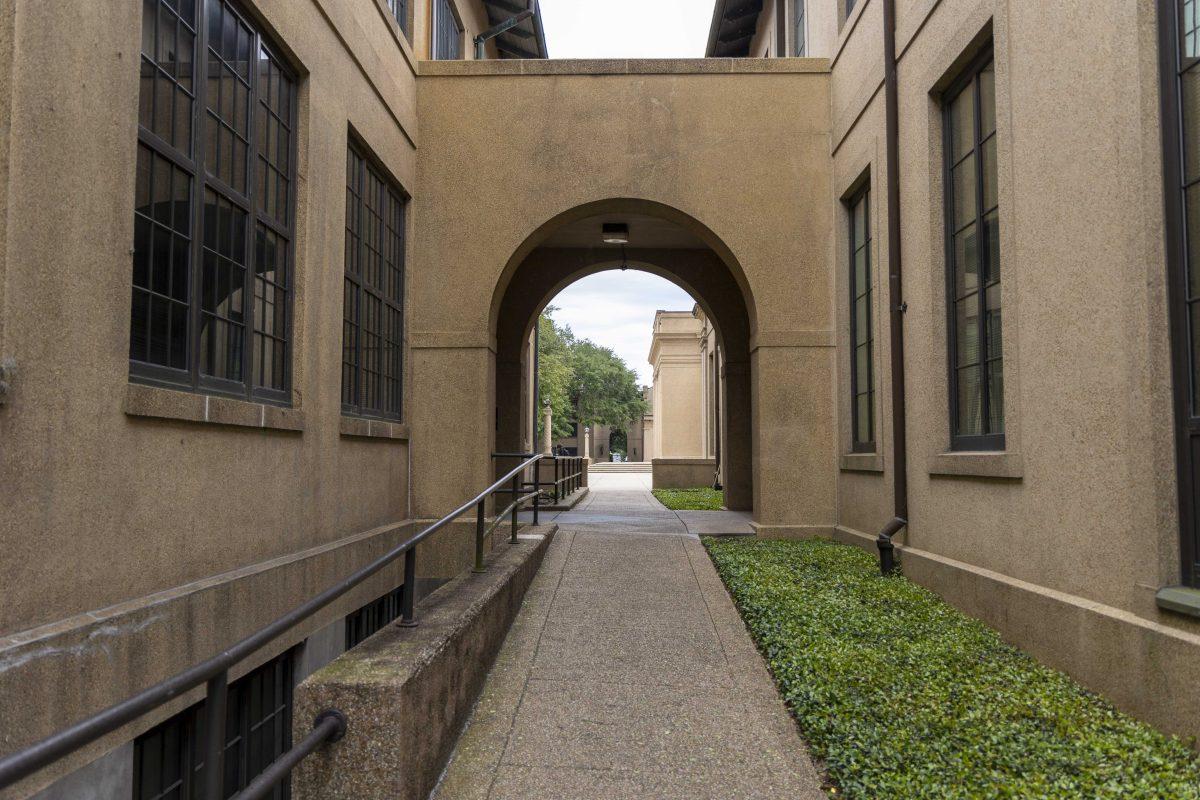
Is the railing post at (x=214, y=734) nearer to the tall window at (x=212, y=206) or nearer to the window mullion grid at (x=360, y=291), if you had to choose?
the tall window at (x=212, y=206)

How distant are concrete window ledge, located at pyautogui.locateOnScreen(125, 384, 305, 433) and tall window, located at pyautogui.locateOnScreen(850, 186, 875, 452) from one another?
5620 millimetres

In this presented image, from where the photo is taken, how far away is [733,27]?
15.4 metres

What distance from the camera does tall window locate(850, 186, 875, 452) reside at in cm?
869

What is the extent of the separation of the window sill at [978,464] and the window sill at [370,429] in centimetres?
510

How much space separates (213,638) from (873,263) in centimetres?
660

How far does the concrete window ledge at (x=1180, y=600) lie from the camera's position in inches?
143

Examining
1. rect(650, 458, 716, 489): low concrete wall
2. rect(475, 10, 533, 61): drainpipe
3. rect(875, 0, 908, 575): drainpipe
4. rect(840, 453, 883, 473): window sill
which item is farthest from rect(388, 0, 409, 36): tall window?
rect(650, 458, 716, 489): low concrete wall

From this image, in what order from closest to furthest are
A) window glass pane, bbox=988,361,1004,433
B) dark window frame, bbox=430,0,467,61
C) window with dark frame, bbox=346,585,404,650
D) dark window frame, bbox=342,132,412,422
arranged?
window glass pane, bbox=988,361,1004,433 < window with dark frame, bbox=346,585,404,650 < dark window frame, bbox=342,132,412,422 < dark window frame, bbox=430,0,467,61

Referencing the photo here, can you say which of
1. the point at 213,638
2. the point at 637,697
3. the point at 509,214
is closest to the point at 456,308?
the point at 509,214

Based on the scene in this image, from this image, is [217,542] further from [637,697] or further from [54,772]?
[637,697]

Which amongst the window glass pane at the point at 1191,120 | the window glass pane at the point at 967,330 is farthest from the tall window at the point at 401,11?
the window glass pane at the point at 1191,120

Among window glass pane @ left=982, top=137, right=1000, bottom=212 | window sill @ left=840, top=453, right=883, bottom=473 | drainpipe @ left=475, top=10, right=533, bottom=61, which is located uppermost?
drainpipe @ left=475, top=10, right=533, bottom=61

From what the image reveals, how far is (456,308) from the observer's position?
988cm

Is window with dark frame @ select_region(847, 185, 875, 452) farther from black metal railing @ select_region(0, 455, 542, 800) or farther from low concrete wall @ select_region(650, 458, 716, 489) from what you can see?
low concrete wall @ select_region(650, 458, 716, 489)
